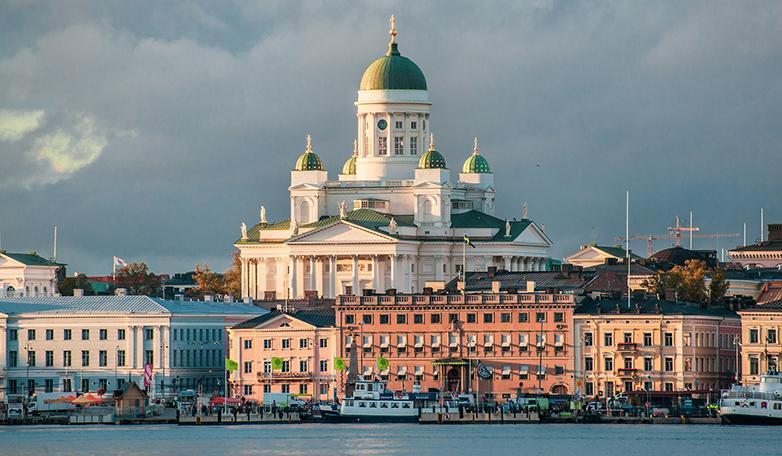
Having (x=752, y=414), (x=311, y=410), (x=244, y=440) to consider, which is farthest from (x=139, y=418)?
(x=752, y=414)

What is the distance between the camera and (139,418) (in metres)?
199

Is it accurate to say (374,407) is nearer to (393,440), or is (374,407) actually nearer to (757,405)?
(393,440)

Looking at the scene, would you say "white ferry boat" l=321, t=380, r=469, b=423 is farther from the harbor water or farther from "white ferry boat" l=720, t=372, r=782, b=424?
"white ferry boat" l=720, t=372, r=782, b=424

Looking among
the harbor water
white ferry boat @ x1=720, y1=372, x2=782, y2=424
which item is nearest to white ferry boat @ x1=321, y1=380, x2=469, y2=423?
the harbor water

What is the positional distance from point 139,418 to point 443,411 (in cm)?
1685

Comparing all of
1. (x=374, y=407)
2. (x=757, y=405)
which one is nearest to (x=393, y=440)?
(x=374, y=407)

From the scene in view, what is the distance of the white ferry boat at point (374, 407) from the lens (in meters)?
192

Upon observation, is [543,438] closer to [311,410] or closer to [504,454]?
[504,454]

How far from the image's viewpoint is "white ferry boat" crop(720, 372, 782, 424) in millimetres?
187500

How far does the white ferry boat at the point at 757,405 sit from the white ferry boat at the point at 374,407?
16137mm

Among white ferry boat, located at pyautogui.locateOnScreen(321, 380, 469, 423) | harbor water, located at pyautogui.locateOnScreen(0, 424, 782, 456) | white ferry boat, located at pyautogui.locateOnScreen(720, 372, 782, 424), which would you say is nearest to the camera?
harbor water, located at pyautogui.locateOnScreen(0, 424, 782, 456)

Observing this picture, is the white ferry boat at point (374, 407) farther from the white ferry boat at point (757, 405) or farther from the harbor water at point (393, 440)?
the white ferry boat at point (757, 405)

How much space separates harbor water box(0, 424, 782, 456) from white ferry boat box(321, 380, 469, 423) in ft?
2.37

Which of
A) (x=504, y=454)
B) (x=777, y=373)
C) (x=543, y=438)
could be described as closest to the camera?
(x=504, y=454)
